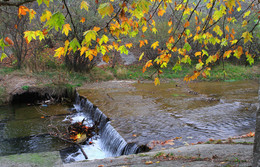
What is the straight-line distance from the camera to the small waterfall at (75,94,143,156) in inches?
196

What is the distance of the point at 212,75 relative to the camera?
15242mm

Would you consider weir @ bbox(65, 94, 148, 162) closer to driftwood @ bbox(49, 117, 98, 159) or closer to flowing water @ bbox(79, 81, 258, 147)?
flowing water @ bbox(79, 81, 258, 147)

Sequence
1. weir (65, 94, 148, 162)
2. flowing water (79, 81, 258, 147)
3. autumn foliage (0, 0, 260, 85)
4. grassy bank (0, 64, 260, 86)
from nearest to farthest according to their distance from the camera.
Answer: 1. autumn foliage (0, 0, 260, 85)
2. weir (65, 94, 148, 162)
3. flowing water (79, 81, 258, 147)
4. grassy bank (0, 64, 260, 86)

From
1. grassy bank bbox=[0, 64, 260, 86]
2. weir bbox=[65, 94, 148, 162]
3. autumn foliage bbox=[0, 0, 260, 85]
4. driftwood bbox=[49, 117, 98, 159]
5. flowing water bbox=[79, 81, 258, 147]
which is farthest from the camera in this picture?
grassy bank bbox=[0, 64, 260, 86]

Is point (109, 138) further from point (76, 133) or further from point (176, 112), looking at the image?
point (176, 112)

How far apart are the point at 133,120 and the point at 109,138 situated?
0.99 metres

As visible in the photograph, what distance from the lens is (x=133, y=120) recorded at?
21.6 ft

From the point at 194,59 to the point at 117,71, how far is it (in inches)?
301

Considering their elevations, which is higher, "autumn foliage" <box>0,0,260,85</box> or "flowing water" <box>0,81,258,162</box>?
"autumn foliage" <box>0,0,260,85</box>

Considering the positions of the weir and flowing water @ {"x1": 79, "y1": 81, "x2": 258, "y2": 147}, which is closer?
the weir

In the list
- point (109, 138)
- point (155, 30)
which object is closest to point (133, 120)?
point (109, 138)

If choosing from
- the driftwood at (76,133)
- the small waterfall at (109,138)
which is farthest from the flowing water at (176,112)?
the driftwood at (76,133)

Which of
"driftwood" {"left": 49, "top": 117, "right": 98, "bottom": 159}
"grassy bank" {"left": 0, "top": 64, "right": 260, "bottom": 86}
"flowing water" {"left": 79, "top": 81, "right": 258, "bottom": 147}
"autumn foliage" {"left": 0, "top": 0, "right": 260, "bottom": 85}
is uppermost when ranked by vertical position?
"autumn foliage" {"left": 0, "top": 0, "right": 260, "bottom": 85}

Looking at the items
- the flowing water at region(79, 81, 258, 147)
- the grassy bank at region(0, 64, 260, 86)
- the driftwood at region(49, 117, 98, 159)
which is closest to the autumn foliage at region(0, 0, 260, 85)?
the flowing water at region(79, 81, 258, 147)
